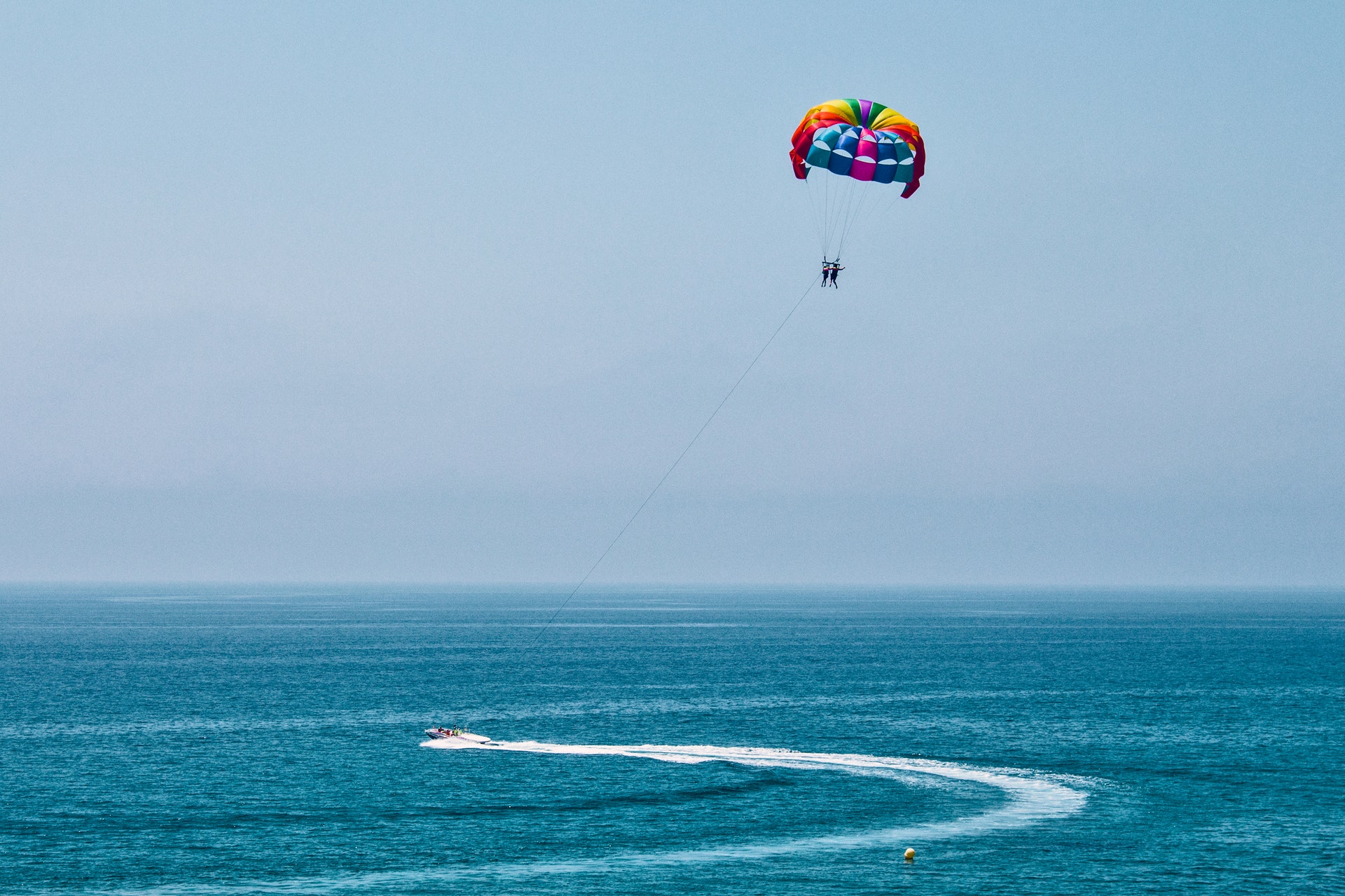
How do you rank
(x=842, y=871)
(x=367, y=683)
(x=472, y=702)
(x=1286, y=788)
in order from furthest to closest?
(x=367, y=683) < (x=472, y=702) < (x=1286, y=788) < (x=842, y=871)

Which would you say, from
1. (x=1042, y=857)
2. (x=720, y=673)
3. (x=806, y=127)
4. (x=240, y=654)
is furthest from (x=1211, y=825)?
(x=240, y=654)

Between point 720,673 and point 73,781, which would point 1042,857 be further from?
point 720,673

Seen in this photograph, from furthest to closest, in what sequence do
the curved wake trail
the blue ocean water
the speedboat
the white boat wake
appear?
the speedboat → the white boat wake → the blue ocean water → the curved wake trail

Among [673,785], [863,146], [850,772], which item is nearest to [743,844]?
[673,785]

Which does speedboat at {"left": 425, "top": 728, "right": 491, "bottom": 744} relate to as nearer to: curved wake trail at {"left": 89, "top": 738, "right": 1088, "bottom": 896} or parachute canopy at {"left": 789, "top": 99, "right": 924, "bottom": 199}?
curved wake trail at {"left": 89, "top": 738, "right": 1088, "bottom": 896}

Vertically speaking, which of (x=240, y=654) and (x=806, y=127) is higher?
(x=806, y=127)

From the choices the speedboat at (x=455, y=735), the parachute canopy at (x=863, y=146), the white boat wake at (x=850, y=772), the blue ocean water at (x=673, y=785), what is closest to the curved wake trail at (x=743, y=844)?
the white boat wake at (x=850, y=772)

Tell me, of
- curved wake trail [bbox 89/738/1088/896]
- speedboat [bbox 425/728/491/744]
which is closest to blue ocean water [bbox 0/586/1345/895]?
curved wake trail [bbox 89/738/1088/896]
